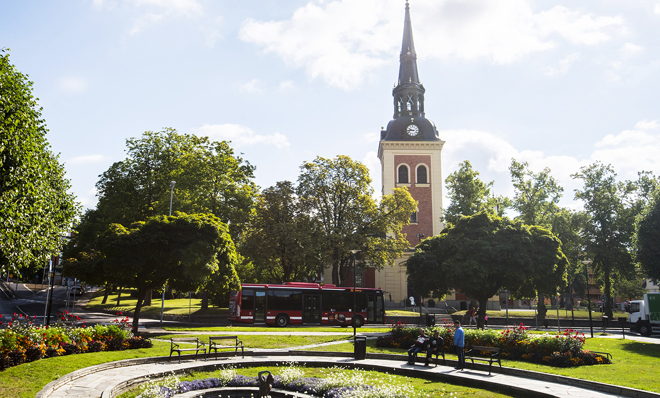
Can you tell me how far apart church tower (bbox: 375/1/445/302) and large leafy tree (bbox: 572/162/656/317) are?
1579 centimetres

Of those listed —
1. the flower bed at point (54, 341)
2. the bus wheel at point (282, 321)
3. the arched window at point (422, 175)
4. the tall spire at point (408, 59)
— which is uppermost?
the tall spire at point (408, 59)

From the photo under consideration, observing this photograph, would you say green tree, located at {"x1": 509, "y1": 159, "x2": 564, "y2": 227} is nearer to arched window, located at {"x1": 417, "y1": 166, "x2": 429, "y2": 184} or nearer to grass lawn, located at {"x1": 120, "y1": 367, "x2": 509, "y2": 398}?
arched window, located at {"x1": 417, "y1": 166, "x2": 429, "y2": 184}

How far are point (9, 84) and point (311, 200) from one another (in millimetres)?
26949

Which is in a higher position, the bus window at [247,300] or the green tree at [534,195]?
the green tree at [534,195]

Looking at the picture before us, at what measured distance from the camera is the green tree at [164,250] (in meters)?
20.3

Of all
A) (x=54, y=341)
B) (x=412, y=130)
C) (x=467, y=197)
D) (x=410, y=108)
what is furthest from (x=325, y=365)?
(x=410, y=108)

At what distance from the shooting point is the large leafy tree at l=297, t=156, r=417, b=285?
39.2 meters

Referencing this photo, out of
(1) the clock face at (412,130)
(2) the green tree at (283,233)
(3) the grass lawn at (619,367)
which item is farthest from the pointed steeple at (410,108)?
(3) the grass lawn at (619,367)

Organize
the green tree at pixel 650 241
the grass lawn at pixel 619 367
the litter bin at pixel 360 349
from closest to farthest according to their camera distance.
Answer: the grass lawn at pixel 619 367, the litter bin at pixel 360 349, the green tree at pixel 650 241

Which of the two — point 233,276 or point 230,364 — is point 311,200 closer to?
point 233,276

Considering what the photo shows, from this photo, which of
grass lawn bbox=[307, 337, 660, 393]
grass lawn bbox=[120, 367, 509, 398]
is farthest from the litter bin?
grass lawn bbox=[120, 367, 509, 398]

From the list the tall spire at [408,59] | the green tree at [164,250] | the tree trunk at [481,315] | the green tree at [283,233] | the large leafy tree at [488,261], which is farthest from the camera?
the tall spire at [408,59]

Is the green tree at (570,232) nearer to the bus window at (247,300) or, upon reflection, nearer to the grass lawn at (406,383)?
the bus window at (247,300)

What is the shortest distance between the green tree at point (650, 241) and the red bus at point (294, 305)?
17176 mm
